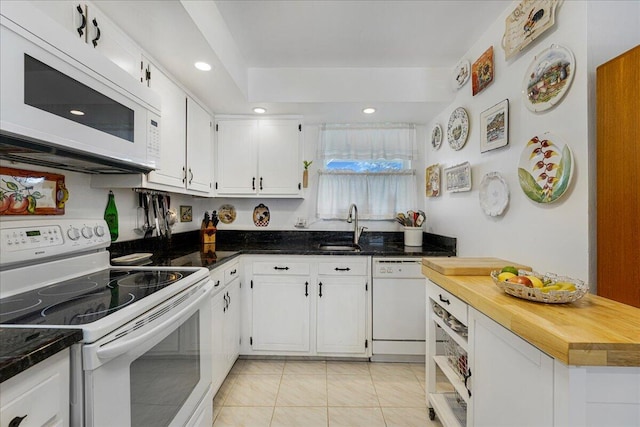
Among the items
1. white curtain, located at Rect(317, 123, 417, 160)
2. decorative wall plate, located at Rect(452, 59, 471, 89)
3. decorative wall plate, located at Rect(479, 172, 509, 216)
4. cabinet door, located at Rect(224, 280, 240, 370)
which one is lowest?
cabinet door, located at Rect(224, 280, 240, 370)

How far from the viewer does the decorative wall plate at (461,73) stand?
2131mm

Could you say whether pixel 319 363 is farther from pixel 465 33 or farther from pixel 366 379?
pixel 465 33

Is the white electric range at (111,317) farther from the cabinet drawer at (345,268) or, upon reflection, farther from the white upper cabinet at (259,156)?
the white upper cabinet at (259,156)

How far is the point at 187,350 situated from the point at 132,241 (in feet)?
3.24

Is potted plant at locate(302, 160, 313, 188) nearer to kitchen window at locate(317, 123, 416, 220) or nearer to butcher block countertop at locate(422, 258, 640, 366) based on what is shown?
kitchen window at locate(317, 123, 416, 220)

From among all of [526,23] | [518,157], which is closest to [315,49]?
[526,23]

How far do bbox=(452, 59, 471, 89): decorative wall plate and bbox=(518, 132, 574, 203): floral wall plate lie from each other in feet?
3.05

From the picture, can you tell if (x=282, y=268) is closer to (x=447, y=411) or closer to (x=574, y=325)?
(x=447, y=411)

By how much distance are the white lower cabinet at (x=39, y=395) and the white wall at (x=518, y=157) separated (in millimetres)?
1830

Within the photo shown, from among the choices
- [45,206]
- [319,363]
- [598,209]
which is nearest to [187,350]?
[45,206]

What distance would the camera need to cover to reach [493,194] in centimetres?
181

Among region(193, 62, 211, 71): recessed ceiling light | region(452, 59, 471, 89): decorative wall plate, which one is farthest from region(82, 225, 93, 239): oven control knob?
region(452, 59, 471, 89): decorative wall plate

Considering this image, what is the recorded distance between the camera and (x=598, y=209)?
1144 mm

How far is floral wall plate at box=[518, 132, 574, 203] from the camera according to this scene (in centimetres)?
127
